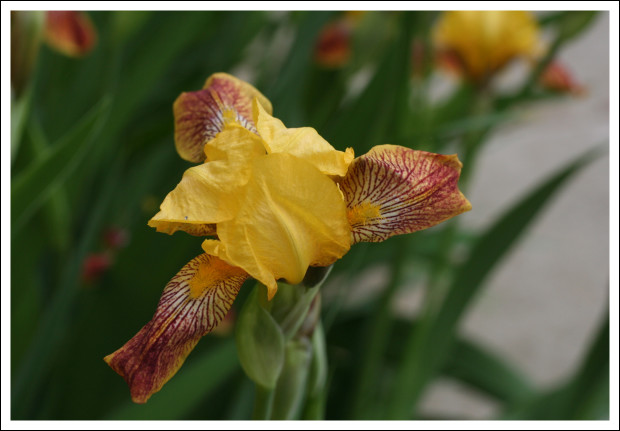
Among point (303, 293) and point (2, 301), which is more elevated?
point (303, 293)

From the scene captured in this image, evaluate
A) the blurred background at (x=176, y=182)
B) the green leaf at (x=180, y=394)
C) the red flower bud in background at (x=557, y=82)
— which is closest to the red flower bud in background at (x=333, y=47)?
the blurred background at (x=176, y=182)

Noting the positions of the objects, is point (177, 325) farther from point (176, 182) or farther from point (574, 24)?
point (574, 24)

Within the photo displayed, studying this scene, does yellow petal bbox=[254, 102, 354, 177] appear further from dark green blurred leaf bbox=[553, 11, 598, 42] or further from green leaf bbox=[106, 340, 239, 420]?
dark green blurred leaf bbox=[553, 11, 598, 42]

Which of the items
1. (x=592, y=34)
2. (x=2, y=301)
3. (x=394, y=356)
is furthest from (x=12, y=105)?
(x=592, y=34)

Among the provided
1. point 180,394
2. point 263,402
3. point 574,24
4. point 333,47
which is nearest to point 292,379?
point 263,402

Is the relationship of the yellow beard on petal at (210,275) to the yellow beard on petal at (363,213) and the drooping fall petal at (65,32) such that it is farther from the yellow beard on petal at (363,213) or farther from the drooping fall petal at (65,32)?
the drooping fall petal at (65,32)

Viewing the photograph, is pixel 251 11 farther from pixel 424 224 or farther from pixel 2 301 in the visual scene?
pixel 424 224

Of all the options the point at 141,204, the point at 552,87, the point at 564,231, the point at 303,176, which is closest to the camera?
the point at 303,176
